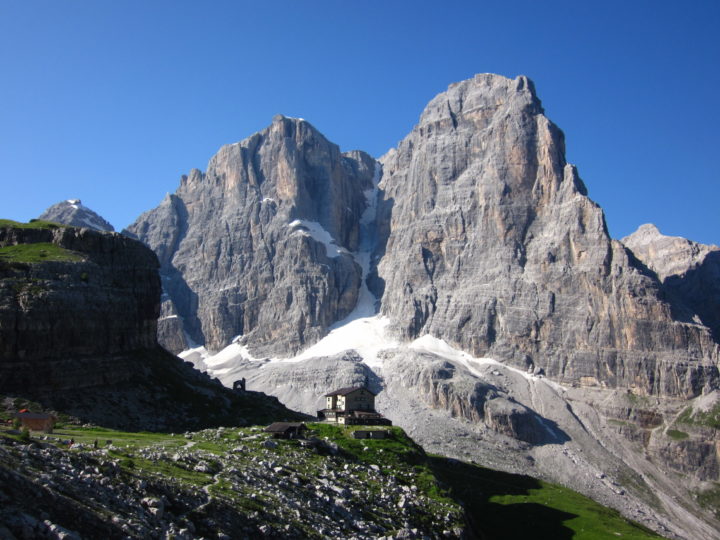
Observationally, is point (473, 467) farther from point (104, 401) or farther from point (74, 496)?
point (74, 496)

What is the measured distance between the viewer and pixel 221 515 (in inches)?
1503

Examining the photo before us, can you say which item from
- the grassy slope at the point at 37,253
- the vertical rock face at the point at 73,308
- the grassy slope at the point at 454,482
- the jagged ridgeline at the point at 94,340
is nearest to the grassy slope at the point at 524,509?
the grassy slope at the point at 454,482

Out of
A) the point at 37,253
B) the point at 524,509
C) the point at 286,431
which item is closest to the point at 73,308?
the point at 37,253

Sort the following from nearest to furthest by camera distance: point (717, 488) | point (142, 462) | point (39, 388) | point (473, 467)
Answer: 1. point (142, 462)
2. point (39, 388)
3. point (473, 467)
4. point (717, 488)

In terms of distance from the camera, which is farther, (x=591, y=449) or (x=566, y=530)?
(x=591, y=449)

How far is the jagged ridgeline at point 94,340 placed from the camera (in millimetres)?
89856

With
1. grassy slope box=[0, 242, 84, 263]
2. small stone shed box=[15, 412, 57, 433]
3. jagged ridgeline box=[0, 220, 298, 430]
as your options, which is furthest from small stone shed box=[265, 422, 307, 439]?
grassy slope box=[0, 242, 84, 263]

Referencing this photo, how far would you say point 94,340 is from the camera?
99500 millimetres

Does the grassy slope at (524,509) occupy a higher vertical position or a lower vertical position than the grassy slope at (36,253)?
lower

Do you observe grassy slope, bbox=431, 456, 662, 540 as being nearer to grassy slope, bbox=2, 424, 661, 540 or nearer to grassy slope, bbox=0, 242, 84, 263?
grassy slope, bbox=2, 424, 661, 540

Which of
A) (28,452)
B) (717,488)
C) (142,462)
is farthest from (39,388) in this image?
(717,488)

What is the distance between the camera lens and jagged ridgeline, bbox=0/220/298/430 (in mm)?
89856

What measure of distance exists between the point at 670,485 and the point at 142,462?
554 feet

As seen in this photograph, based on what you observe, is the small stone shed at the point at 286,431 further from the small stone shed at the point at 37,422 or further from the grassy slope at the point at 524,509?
the small stone shed at the point at 37,422
